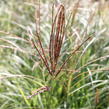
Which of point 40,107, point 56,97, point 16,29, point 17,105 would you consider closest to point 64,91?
point 56,97

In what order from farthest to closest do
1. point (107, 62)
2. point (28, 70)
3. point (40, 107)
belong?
point (28, 70) < point (107, 62) < point (40, 107)

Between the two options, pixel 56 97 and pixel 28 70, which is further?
pixel 28 70

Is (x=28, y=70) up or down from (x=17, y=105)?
up

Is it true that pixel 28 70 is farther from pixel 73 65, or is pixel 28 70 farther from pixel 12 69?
pixel 73 65

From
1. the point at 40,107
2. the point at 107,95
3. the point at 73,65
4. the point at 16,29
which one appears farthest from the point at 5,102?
the point at 16,29

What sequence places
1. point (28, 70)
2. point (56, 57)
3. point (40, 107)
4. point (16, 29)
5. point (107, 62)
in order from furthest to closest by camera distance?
point (16, 29) < point (28, 70) < point (107, 62) < point (40, 107) < point (56, 57)

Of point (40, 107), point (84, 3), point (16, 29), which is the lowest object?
point (40, 107)

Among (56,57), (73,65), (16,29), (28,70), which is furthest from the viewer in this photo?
(16,29)

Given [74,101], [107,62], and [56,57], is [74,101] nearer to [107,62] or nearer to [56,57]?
[107,62]

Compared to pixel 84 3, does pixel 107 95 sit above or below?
below
